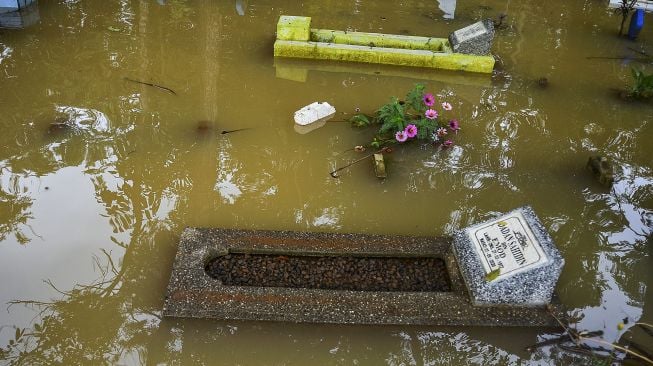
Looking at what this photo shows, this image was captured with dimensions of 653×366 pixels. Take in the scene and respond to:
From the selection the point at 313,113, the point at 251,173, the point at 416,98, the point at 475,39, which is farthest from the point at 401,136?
the point at 475,39

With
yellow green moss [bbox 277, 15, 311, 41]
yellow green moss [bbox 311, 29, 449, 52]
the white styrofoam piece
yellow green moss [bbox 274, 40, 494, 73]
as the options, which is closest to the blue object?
yellow green moss [bbox 274, 40, 494, 73]

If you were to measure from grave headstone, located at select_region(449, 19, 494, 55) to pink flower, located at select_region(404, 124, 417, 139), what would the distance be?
2.07 meters

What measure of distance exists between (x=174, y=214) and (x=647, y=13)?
30.2ft

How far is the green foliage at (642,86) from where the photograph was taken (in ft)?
21.4

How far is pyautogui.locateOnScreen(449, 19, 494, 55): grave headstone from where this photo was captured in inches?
264

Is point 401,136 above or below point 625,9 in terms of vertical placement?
below

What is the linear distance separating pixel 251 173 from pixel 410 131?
170 centimetres

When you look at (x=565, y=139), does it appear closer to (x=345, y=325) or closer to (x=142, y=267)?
(x=345, y=325)

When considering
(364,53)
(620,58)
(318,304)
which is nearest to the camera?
(318,304)

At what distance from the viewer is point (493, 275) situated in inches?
145

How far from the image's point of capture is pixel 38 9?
7.89m

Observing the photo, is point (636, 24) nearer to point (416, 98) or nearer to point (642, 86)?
point (642, 86)

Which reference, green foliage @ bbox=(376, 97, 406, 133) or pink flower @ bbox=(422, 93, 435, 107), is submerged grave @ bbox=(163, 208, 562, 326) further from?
pink flower @ bbox=(422, 93, 435, 107)

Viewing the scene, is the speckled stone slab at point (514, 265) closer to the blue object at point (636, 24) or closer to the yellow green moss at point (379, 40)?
the yellow green moss at point (379, 40)
